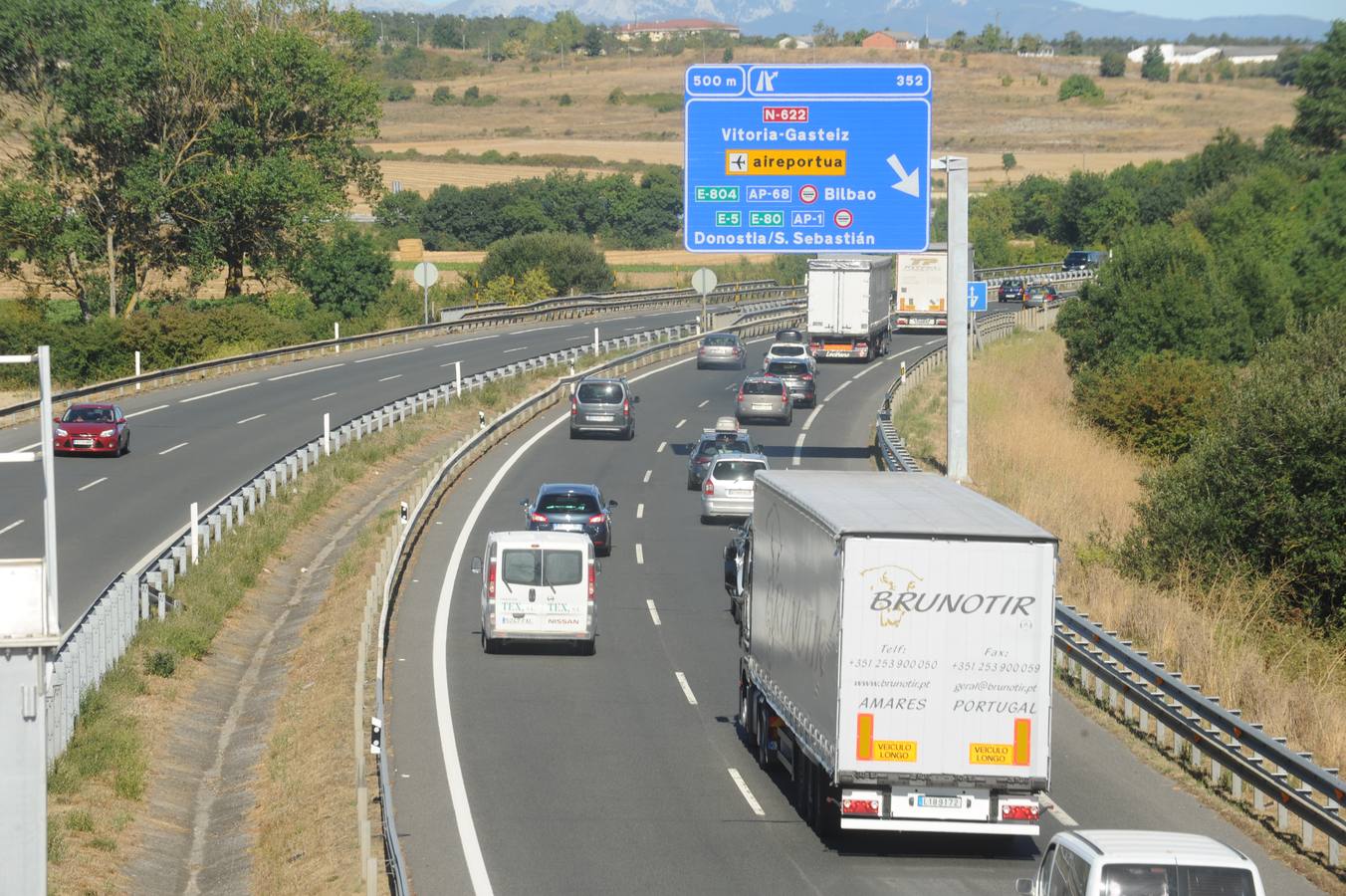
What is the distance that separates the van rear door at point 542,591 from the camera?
2595 centimetres

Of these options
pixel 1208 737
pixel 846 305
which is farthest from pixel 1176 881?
pixel 846 305

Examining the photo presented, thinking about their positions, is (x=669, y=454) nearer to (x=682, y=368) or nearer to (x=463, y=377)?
(x=463, y=377)

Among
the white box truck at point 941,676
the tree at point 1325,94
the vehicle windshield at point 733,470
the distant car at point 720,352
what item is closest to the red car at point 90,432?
the vehicle windshield at point 733,470

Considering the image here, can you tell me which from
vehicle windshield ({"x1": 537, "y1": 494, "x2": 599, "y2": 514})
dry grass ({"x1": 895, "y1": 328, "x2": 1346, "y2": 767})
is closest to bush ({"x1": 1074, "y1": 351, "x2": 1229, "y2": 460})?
dry grass ({"x1": 895, "y1": 328, "x2": 1346, "y2": 767})

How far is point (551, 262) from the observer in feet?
359

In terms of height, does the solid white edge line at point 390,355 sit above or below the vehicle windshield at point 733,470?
above

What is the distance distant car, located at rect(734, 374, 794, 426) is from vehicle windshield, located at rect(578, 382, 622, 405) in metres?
4.67

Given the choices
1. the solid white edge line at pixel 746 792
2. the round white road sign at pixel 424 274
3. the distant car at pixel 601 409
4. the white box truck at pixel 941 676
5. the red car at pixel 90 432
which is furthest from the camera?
the round white road sign at pixel 424 274

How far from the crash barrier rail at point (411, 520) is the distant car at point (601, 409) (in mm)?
2367

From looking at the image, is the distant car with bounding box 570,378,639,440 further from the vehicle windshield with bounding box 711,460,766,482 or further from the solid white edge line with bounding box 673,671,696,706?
the solid white edge line with bounding box 673,671,696,706

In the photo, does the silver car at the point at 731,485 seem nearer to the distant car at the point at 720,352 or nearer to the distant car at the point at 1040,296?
the distant car at the point at 720,352

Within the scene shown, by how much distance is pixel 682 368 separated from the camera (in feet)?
228

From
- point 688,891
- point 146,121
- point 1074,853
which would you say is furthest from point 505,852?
point 146,121

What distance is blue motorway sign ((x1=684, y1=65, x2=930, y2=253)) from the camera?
34219 mm
